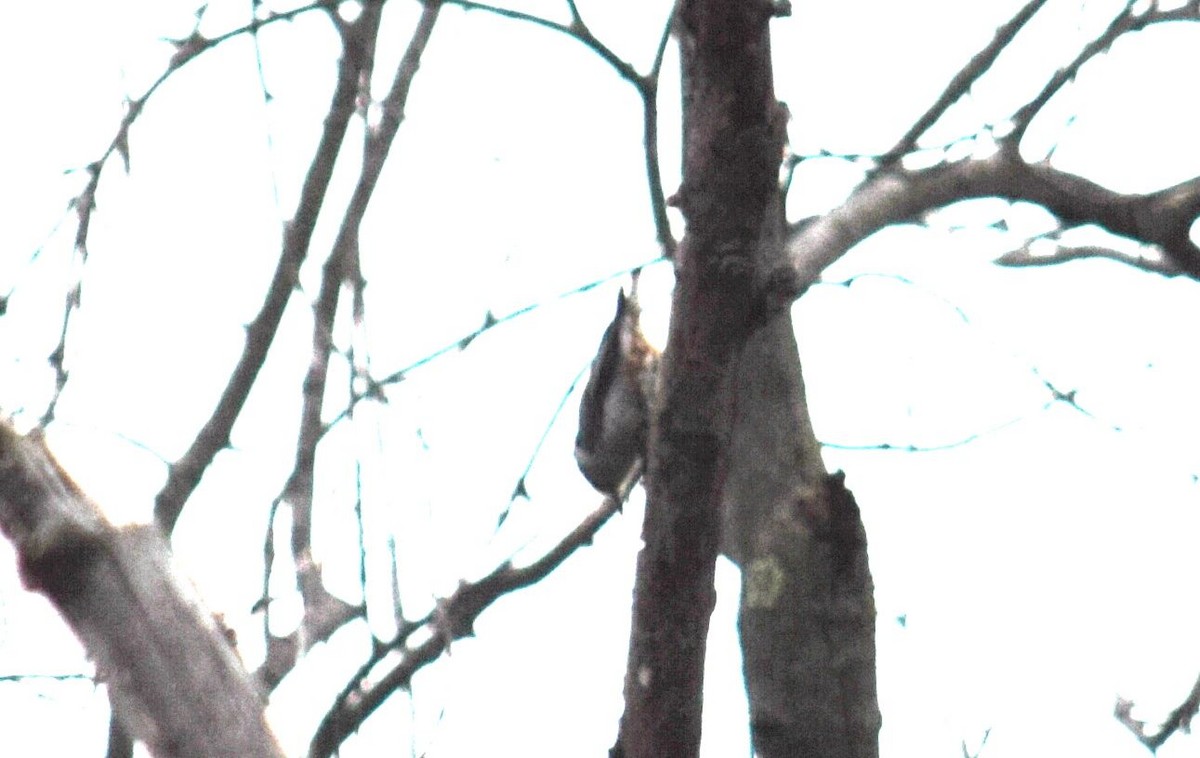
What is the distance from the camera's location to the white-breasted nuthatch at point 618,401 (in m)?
1.58

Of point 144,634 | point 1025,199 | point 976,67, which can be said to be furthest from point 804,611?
point 976,67

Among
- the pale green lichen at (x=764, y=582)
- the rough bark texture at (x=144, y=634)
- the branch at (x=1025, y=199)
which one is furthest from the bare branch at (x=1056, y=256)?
the rough bark texture at (x=144, y=634)

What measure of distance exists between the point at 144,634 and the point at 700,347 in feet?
1.46

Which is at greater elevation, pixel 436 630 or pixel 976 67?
pixel 976 67

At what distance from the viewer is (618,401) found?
165 centimetres

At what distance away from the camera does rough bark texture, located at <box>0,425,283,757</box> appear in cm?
99

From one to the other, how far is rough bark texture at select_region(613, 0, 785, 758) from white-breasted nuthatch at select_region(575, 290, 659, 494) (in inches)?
14.2

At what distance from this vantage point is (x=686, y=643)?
1.20m

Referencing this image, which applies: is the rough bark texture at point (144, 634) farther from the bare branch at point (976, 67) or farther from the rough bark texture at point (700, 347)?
the bare branch at point (976, 67)

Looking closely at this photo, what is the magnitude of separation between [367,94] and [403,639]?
2.25 ft

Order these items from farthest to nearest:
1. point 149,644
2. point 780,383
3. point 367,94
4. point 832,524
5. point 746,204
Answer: point 367,94
point 780,383
point 832,524
point 746,204
point 149,644

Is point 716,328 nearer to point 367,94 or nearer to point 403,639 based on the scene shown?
point 403,639

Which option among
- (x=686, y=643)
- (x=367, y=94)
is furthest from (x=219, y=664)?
(x=367, y=94)

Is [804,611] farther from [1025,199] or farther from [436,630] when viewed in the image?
[1025,199]
